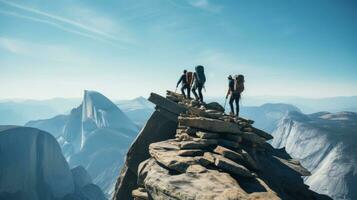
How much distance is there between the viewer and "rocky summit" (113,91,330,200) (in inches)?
570

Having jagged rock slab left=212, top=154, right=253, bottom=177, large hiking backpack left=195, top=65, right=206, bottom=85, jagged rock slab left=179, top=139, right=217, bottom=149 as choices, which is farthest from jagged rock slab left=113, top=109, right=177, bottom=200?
jagged rock slab left=212, top=154, right=253, bottom=177

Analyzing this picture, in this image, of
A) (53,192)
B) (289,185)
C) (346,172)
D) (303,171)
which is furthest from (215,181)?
(346,172)

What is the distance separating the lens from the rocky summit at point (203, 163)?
1448 centimetres

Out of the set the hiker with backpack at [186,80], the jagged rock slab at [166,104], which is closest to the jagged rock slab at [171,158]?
the jagged rock slab at [166,104]

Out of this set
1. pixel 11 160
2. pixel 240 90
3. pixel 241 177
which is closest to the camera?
pixel 241 177

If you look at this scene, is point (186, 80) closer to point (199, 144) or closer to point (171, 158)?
point (199, 144)

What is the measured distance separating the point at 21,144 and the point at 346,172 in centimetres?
17824

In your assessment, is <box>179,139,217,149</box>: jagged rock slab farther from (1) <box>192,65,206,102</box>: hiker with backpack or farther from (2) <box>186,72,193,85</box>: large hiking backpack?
(2) <box>186,72,193,85</box>: large hiking backpack

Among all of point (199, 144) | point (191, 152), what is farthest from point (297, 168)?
point (191, 152)

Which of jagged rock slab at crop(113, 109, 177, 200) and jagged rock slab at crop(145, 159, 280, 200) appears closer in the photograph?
jagged rock slab at crop(145, 159, 280, 200)

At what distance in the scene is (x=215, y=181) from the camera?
1442 centimetres

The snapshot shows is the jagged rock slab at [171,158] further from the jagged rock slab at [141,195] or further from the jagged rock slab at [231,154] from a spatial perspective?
the jagged rock slab at [141,195]

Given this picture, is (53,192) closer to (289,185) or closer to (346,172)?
(289,185)

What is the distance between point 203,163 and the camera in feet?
53.7
